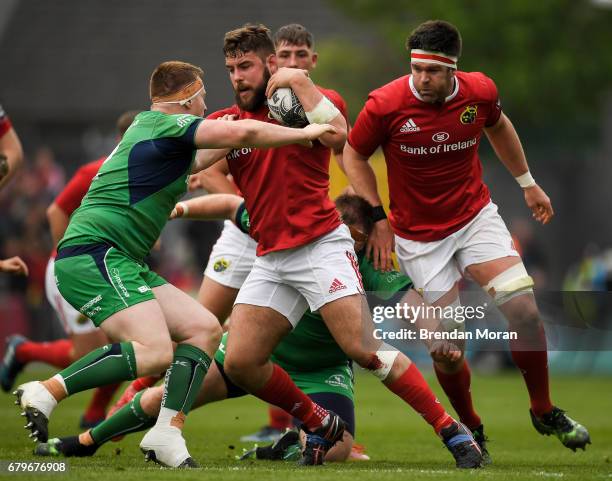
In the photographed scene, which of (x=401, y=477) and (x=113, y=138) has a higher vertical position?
(x=401, y=477)

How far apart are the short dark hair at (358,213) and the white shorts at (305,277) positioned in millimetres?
393

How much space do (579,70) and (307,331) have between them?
15.4 m

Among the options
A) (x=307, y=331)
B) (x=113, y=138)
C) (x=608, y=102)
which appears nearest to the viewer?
(x=307, y=331)

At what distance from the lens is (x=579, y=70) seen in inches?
872

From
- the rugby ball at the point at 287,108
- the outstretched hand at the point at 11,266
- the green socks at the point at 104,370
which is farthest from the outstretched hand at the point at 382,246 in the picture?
the outstretched hand at the point at 11,266

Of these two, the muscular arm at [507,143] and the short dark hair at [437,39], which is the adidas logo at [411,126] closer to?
the short dark hair at [437,39]

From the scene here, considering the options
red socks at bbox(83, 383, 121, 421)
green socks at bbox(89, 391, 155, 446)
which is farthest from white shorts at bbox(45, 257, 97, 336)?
green socks at bbox(89, 391, 155, 446)

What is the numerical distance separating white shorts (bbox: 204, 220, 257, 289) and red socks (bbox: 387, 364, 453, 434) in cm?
209

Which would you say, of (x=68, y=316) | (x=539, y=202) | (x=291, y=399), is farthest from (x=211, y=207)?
(x=68, y=316)

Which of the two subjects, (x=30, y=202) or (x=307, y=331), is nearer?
(x=307, y=331)

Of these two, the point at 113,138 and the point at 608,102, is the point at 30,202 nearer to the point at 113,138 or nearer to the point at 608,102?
the point at 113,138

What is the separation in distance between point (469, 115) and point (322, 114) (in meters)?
1.18

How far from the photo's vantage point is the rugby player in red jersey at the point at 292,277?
708 centimetres

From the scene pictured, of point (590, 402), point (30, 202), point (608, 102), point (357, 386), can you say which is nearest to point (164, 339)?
point (590, 402)
